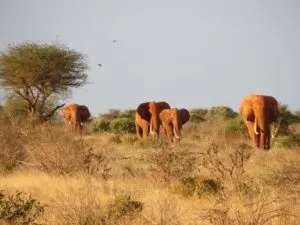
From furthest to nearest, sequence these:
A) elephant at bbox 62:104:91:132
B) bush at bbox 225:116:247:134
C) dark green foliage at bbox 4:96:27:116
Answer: dark green foliage at bbox 4:96:27:116 < elephant at bbox 62:104:91:132 < bush at bbox 225:116:247:134

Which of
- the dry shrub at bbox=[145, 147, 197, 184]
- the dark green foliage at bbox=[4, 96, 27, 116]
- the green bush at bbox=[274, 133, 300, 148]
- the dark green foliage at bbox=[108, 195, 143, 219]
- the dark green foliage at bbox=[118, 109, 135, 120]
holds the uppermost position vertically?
the dark green foliage at bbox=[4, 96, 27, 116]

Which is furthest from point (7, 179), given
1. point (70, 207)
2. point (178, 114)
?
point (178, 114)

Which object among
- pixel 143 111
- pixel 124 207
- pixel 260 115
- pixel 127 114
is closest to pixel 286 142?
pixel 260 115

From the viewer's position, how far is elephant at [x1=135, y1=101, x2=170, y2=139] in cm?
2500

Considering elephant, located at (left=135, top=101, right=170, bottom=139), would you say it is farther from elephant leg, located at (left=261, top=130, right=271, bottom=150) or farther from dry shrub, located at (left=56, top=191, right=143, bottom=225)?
dry shrub, located at (left=56, top=191, right=143, bottom=225)

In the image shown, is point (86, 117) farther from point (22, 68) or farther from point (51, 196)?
point (51, 196)

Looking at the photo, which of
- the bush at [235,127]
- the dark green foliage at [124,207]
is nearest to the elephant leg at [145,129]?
the bush at [235,127]

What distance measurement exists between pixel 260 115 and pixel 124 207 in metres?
11.4

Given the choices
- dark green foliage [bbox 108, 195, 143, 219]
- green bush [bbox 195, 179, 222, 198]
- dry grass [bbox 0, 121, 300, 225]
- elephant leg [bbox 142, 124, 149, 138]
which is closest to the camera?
dry grass [bbox 0, 121, 300, 225]

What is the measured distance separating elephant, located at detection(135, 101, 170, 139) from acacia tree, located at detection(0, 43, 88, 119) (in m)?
6.51

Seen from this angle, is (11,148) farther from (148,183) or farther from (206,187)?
(206,187)

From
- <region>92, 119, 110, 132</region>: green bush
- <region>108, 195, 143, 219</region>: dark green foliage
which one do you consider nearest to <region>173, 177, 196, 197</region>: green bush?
<region>108, 195, 143, 219</region>: dark green foliage

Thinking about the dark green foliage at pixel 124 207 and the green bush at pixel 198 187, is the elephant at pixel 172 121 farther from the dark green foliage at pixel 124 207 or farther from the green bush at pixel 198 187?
the dark green foliage at pixel 124 207

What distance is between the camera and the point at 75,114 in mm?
29734
